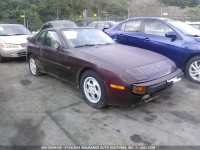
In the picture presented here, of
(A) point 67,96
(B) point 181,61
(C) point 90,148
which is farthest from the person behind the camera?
(B) point 181,61

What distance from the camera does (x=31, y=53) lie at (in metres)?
5.07

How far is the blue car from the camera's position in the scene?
451cm

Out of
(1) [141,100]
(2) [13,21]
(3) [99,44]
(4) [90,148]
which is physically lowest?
(4) [90,148]

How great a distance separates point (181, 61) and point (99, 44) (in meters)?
2.09

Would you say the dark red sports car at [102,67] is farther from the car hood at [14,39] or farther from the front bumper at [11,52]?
the car hood at [14,39]

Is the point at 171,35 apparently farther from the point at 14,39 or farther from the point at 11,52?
the point at 14,39

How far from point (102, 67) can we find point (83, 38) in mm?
1291

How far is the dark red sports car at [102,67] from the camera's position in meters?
2.86

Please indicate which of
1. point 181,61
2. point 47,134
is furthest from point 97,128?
point 181,61

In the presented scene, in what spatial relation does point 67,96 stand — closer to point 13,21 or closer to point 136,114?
point 136,114

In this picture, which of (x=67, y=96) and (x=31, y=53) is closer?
(x=67, y=96)

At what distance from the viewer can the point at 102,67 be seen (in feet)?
9.91

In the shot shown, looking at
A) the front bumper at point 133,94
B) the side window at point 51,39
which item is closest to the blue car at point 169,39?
the front bumper at point 133,94

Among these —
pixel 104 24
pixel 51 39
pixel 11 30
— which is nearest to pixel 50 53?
pixel 51 39
